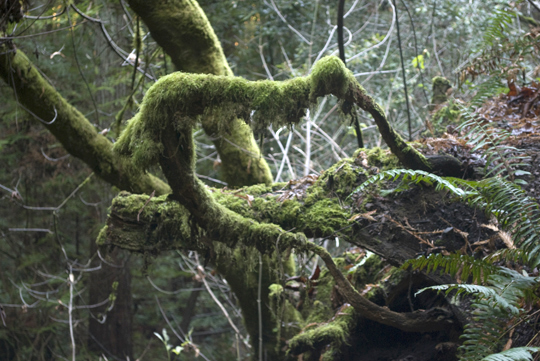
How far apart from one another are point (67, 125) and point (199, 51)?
1430 mm

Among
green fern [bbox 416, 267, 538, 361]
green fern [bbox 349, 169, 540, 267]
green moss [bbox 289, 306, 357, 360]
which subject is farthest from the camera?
green moss [bbox 289, 306, 357, 360]

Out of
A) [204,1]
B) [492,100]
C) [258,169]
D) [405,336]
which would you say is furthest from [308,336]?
[204,1]

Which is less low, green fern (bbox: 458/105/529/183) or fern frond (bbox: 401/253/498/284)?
green fern (bbox: 458/105/529/183)

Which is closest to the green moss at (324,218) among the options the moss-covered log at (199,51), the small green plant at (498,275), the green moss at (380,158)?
the green moss at (380,158)

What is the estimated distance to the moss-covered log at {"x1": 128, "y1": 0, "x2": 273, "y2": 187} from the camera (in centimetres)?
378

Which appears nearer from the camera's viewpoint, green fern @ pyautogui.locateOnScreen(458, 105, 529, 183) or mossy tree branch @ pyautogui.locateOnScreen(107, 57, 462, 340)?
mossy tree branch @ pyautogui.locateOnScreen(107, 57, 462, 340)

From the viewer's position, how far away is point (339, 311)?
3.22 m

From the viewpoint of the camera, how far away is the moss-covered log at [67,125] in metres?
3.62

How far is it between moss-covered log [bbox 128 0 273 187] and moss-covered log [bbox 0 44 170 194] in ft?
3.06

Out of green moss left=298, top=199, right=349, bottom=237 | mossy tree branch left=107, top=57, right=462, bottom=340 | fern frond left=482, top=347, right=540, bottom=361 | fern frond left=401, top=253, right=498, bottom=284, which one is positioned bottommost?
fern frond left=482, top=347, right=540, bottom=361

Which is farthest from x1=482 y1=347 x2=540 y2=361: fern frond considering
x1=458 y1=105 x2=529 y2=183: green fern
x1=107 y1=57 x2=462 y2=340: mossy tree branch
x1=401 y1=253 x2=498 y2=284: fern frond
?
x1=107 y1=57 x2=462 y2=340: mossy tree branch

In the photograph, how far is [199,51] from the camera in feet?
13.2

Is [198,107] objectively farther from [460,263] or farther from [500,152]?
[500,152]

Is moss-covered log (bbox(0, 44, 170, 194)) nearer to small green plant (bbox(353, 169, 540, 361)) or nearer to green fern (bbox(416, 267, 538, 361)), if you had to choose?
small green plant (bbox(353, 169, 540, 361))
